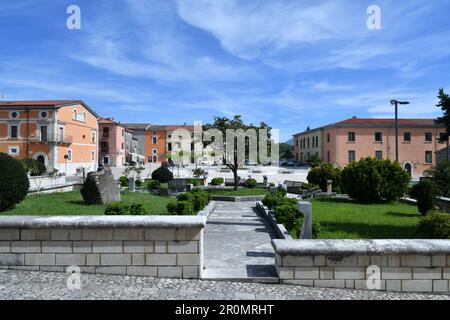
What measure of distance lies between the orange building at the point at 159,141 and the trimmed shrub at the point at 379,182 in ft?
204

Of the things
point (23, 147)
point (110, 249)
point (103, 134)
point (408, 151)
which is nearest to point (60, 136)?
point (23, 147)

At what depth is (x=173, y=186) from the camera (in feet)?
74.3

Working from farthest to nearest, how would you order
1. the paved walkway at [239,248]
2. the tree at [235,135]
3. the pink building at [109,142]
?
the pink building at [109,142]
the tree at [235,135]
the paved walkway at [239,248]

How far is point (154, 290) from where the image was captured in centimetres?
469

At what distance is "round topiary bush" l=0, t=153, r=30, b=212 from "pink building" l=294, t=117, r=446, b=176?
42489mm

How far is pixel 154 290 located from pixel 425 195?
385 inches

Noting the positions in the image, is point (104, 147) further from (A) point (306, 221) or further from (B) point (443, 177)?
(A) point (306, 221)

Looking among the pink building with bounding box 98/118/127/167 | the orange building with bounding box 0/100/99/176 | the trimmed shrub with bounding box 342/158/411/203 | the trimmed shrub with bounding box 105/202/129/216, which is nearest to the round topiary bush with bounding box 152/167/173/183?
the orange building with bounding box 0/100/99/176

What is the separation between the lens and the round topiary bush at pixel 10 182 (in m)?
9.81

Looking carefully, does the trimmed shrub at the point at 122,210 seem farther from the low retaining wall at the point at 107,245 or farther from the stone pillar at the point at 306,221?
the stone pillar at the point at 306,221

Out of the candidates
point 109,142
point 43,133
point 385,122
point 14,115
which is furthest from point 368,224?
point 109,142

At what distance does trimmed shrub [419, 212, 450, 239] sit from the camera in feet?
20.4

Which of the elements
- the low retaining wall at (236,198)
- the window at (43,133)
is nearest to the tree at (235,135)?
the low retaining wall at (236,198)
